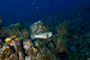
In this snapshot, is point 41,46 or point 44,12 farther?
point 44,12

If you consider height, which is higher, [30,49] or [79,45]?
[30,49]

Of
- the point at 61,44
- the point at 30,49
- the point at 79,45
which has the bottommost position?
the point at 79,45

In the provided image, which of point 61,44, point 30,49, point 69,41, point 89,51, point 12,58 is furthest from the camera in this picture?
point 69,41

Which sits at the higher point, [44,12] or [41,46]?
[41,46]

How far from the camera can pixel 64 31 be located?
6.05 meters

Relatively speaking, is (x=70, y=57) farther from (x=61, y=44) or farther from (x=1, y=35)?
(x=1, y=35)

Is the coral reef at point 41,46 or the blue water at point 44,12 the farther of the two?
the blue water at point 44,12

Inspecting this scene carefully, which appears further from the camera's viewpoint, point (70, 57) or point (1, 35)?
point (1, 35)

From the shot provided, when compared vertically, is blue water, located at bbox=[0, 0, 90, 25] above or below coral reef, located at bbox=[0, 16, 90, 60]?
below

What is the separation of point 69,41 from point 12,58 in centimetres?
Result: 423

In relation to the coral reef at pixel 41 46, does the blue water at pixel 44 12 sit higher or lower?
lower

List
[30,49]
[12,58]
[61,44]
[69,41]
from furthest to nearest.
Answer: [69,41] < [61,44] < [30,49] < [12,58]

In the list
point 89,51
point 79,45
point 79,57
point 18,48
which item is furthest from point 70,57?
point 18,48

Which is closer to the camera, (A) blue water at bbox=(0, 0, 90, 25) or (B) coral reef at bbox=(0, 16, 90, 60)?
(B) coral reef at bbox=(0, 16, 90, 60)
